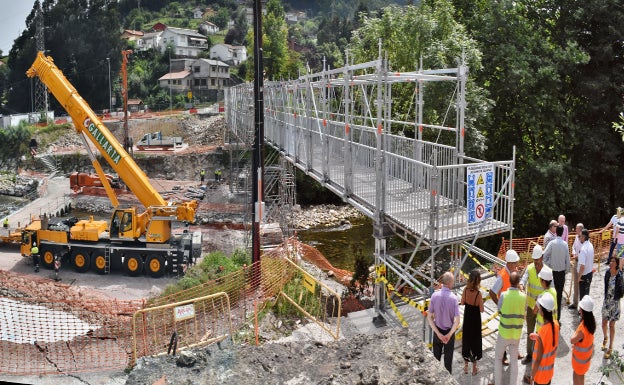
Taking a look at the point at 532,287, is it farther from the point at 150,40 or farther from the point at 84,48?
the point at 150,40

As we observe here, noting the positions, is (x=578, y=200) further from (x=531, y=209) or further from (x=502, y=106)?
(x=502, y=106)

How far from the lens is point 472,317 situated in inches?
294

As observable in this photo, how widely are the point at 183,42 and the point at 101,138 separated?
283 feet

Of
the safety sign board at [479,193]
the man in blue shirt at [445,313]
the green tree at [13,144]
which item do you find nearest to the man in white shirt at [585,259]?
the safety sign board at [479,193]

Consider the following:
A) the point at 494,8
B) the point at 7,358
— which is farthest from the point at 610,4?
the point at 7,358

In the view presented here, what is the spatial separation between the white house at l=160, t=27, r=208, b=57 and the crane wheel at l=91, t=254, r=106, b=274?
84.3m

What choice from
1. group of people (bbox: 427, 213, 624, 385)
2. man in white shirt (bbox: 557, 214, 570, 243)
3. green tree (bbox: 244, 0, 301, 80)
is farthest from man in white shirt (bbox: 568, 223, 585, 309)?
green tree (bbox: 244, 0, 301, 80)

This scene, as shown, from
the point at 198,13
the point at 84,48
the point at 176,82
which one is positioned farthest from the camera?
the point at 198,13

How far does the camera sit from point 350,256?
80.8 ft

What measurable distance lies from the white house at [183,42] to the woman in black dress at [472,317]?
97.0 m

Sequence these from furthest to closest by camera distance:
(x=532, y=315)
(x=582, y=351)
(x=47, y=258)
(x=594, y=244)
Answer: (x=47, y=258) → (x=594, y=244) → (x=532, y=315) → (x=582, y=351)

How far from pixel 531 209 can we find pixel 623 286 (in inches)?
515

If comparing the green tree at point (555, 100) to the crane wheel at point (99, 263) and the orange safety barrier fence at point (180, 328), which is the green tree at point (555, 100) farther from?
the crane wheel at point (99, 263)

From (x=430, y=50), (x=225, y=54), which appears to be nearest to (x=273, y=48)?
(x=225, y=54)
